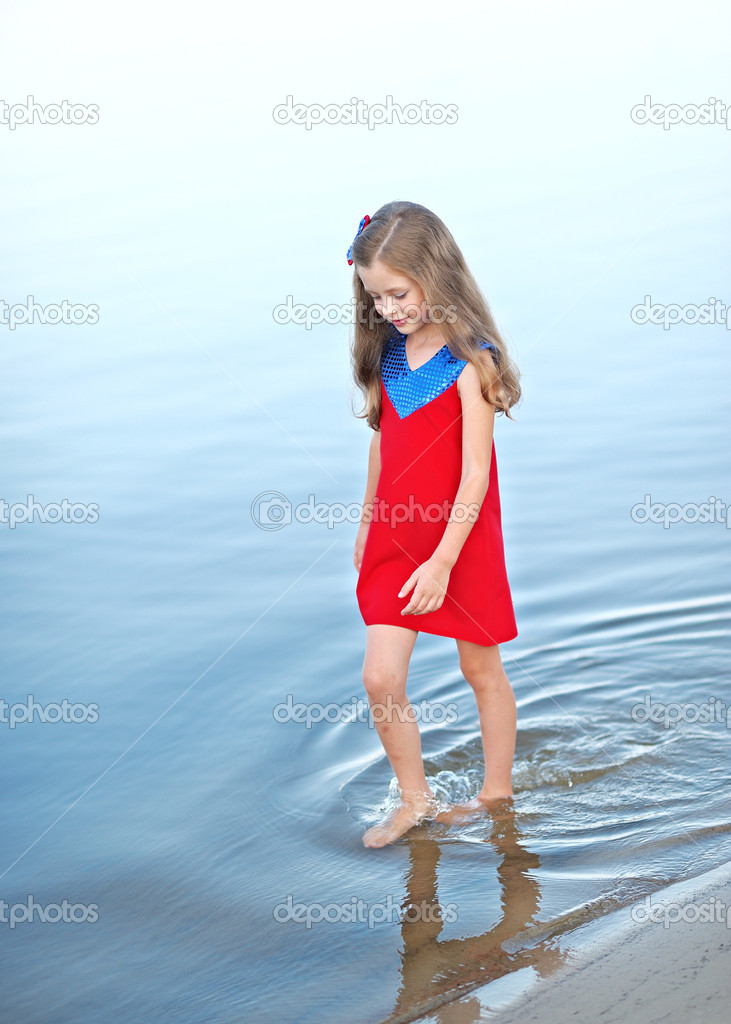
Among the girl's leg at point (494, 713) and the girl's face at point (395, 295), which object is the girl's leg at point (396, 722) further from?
the girl's face at point (395, 295)

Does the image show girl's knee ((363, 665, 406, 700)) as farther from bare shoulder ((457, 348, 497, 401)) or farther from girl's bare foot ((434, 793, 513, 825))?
bare shoulder ((457, 348, 497, 401))

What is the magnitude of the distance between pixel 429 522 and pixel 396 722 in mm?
457

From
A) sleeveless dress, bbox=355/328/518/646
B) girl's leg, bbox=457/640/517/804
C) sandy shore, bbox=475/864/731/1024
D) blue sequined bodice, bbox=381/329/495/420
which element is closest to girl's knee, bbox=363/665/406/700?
sleeveless dress, bbox=355/328/518/646

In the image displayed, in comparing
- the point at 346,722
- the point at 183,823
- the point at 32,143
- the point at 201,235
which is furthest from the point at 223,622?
the point at 32,143

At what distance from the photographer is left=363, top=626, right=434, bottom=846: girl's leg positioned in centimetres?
276

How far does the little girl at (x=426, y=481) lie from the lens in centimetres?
273

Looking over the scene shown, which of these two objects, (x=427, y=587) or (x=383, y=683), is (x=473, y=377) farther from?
(x=383, y=683)

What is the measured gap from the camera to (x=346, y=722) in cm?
339

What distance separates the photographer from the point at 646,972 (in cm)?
199

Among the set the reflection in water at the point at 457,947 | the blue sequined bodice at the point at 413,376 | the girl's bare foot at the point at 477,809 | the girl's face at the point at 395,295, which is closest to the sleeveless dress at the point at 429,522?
the blue sequined bodice at the point at 413,376

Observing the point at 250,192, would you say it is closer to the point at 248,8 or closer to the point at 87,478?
the point at 87,478

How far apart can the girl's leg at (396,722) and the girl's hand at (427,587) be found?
13 centimetres

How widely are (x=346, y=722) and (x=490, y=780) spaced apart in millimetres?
570

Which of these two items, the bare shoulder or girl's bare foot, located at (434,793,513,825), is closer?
the bare shoulder
